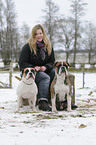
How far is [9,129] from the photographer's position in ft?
10.8

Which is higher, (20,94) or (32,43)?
(32,43)

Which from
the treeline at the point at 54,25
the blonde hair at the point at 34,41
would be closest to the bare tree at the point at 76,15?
the treeline at the point at 54,25

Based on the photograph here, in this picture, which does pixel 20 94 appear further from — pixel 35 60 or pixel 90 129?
pixel 90 129

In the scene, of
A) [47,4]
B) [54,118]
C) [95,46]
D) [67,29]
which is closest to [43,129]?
[54,118]

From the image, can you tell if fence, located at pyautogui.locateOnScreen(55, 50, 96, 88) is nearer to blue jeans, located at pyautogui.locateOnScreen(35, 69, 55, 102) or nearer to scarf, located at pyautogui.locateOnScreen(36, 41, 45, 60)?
scarf, located at pyautogui.locateOnScreen(36, 41, 45, 60)

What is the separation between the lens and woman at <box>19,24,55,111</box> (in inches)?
200

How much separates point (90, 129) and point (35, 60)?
101 inches

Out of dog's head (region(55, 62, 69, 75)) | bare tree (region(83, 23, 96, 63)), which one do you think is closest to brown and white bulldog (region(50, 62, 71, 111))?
dog's head (region(55, 62, 69, 75))

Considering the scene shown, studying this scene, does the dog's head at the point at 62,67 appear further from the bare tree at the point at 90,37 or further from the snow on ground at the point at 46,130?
the bare tree at the point at 90,37

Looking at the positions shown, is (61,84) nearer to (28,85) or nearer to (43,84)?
(43,84)

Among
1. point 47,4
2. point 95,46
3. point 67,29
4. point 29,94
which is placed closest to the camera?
point 29,94

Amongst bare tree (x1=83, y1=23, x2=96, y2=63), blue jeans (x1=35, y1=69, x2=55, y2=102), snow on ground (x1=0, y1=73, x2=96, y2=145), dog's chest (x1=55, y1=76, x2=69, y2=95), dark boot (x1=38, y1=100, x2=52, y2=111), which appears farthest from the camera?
bare tree (x1=83, y1=23, x2=96, y2=63)

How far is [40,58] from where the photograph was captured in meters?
5.31

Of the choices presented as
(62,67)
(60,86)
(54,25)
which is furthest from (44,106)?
(54,25)
